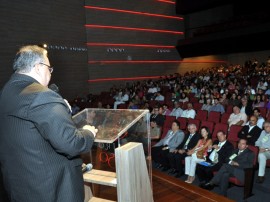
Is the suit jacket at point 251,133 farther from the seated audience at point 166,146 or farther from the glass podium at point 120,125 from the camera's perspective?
the glass podium at point 120,125

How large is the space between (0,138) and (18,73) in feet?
0.88

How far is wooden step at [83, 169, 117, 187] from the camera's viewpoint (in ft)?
5.27

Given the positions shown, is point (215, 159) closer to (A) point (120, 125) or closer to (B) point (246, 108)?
(A) point (120, 125)

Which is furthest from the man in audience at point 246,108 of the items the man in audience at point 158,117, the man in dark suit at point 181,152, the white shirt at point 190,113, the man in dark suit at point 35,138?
the man in dark suit at point 35,138

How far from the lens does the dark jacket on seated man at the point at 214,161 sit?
3.16 m

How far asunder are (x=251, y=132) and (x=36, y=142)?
11.5 ft

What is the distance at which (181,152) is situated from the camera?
3617 mm

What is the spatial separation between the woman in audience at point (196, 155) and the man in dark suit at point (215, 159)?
0.06 meters

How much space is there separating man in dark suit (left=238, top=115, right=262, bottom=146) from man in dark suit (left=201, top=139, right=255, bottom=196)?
756 millimetres

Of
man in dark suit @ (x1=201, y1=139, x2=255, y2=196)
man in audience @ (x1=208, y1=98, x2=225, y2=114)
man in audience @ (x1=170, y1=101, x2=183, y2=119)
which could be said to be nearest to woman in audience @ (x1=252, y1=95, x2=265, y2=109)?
man in audience @ (x1=208, y1=98, x2=225, y2=114)

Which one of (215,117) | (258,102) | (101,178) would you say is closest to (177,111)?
(215,117)

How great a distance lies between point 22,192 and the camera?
3.49 ft

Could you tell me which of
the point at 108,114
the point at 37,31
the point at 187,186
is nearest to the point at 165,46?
the point at 37,31

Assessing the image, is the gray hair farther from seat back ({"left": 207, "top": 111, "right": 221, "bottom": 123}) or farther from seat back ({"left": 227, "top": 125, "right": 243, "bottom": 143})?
seat back ({"left": 207, "top": 111, "right": 221, "bottom": 123})
